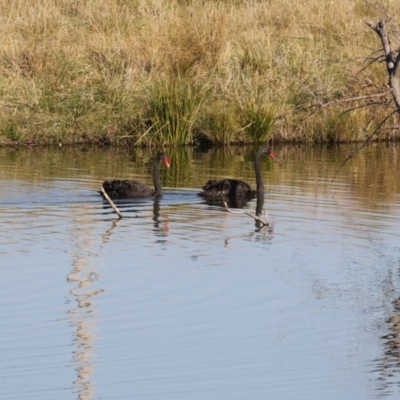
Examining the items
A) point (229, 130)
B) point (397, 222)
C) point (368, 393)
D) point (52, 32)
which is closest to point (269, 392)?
point (368, 393)

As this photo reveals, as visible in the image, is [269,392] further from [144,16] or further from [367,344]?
[144,16]

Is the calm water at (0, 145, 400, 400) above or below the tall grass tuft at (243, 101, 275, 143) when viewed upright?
below

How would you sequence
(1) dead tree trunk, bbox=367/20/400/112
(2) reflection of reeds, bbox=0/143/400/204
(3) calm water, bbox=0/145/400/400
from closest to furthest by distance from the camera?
1. (3) calm water, bbox=0/145/400/400
2. (1) dead tree trunk, bbox=367/20/400/112
3. (2) reflection of reeds, bbox=0/143/400/204

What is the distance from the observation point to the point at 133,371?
26.9ft

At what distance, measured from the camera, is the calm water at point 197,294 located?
26.7 feet

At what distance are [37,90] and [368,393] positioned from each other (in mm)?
17446

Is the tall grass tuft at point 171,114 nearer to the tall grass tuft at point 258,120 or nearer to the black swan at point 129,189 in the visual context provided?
the tall grass tuft at point 258,120

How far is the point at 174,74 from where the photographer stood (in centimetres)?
2600

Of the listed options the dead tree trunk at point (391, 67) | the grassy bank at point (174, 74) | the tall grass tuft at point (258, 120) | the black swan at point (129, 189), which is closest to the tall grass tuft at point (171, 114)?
the grassy bank at point (174, 74)

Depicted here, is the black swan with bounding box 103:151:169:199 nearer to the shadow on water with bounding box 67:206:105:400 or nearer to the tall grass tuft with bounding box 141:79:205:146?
the shadow on water with bounding box 67:206:105:400

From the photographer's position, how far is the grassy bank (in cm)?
2367

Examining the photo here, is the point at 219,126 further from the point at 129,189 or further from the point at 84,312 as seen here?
the point at 84,312

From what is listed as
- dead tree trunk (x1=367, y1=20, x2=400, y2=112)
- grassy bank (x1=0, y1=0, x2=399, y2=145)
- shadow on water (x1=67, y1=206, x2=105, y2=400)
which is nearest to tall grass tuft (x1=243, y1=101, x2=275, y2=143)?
grassy bank (x1=0, y1=0, x2=399, y2=145)

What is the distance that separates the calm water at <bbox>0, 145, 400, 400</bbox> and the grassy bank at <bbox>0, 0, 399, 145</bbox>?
5480 millimetres
